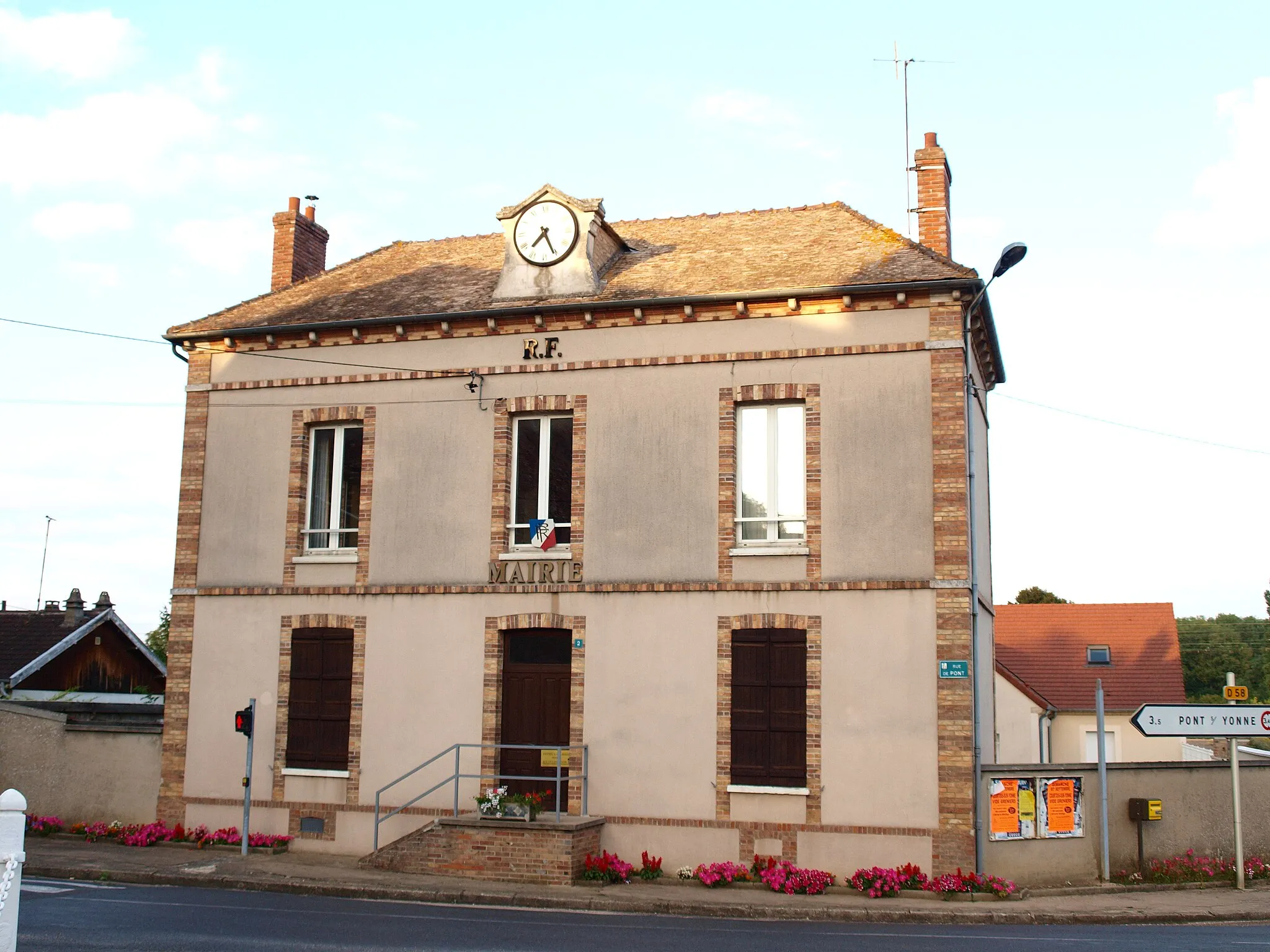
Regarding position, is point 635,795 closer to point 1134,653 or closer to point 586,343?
point 586,343

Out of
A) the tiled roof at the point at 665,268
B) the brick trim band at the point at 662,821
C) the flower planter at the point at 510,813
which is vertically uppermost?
the tiled roof at the point at 665,268

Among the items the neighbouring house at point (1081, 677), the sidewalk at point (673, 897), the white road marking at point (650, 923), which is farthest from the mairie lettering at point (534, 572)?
the neighbouring house at point (1081, 677)

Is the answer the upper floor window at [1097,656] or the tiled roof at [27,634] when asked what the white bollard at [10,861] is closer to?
the tiled roof at [27,634]

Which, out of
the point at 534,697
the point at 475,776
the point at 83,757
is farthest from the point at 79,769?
→ the point at 534,697

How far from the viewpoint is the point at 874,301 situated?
16.2 meters

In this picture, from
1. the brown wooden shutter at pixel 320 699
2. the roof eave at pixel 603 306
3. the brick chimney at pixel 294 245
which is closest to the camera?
the roof eave at pixel 603 306

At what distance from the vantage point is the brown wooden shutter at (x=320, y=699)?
17.5 m

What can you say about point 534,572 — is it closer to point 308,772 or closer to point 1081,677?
point 308,772

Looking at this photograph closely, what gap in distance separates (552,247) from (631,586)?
5354 mm

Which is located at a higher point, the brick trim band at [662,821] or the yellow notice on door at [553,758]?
Result: the yellow notice on door at [553,758]

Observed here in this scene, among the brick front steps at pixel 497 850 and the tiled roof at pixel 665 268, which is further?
the tiled roof at pixel 665 268

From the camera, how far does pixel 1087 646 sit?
116 ft

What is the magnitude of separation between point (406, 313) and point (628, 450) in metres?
4.07

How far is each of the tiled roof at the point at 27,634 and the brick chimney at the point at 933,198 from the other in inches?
898
